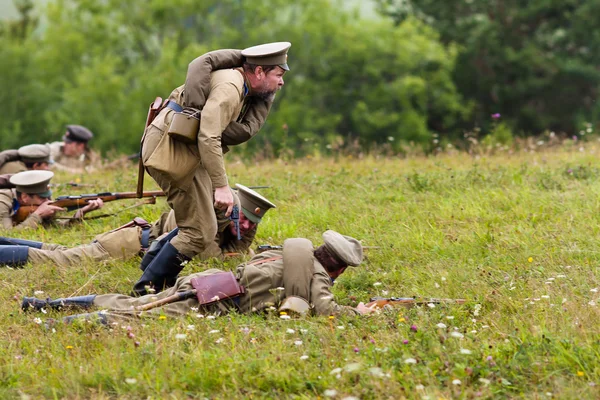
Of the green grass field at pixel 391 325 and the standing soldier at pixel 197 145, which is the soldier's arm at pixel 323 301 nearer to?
the green grass field at pixel 391 325

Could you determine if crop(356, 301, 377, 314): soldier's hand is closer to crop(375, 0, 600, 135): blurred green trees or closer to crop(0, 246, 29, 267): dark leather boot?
crop(0, 246, 29, 267): dark leather boot

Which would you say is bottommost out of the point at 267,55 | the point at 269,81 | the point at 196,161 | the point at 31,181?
the point at 31,181

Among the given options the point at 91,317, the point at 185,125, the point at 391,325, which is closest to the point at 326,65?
the point at 185,125

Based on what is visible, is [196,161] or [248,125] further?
[248,125]

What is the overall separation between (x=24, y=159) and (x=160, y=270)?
15.4ft

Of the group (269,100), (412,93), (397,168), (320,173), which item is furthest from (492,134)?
(412,93)

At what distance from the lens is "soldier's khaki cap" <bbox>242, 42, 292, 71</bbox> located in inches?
280

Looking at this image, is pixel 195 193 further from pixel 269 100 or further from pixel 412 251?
pixel 412 251

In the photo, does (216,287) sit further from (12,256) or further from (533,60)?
(533,60)

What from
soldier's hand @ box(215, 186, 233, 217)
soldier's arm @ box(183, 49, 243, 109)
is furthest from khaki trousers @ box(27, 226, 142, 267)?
soldier's arm @ box(183, 49, 243, 109)

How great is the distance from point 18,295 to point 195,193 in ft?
5.60

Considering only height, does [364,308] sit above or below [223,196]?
below

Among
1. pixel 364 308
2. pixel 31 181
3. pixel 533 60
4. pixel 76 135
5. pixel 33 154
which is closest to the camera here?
pixel 364 308

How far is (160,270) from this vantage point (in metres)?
7.39
